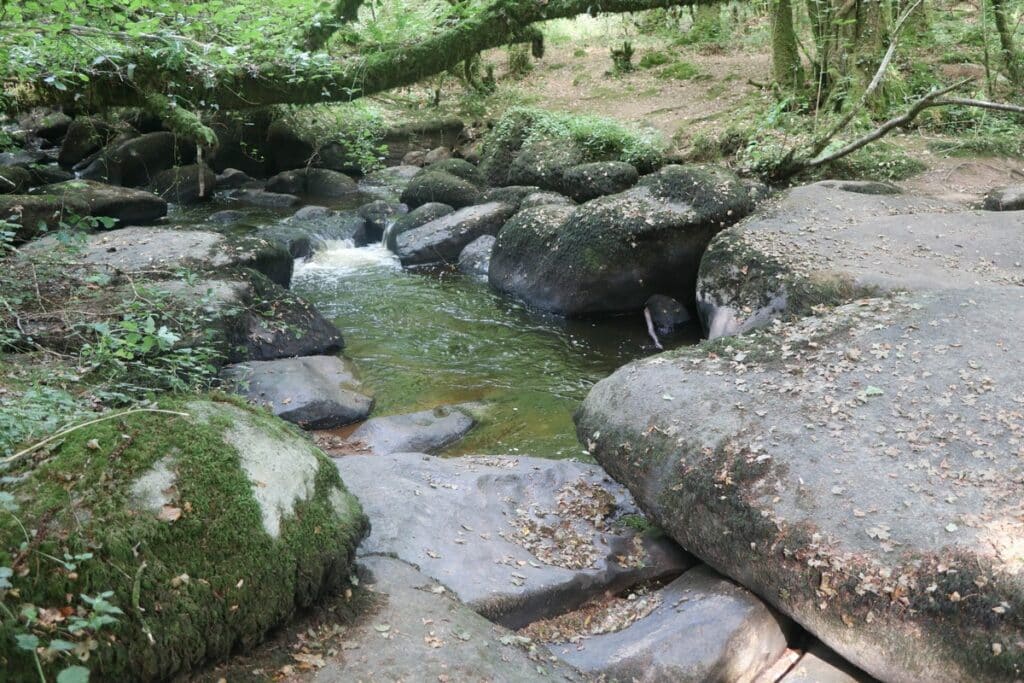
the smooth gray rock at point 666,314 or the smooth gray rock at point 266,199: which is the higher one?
the smooth gray rock at point 266,199

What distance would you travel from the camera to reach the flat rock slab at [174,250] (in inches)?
298

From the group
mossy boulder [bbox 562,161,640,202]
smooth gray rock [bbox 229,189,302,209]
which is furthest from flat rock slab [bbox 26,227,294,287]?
smooth gray rock [bbox 229,189,302,209]

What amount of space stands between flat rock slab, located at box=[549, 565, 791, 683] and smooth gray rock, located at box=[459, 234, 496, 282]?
24.5 ft

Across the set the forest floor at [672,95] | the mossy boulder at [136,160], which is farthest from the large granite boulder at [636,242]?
the mossy boulder at [136,160]

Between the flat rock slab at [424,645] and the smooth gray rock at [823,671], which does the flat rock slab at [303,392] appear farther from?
the smooth gray rock at [823,671]

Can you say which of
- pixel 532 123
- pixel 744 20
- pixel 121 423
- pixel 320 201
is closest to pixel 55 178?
pixel 320 201

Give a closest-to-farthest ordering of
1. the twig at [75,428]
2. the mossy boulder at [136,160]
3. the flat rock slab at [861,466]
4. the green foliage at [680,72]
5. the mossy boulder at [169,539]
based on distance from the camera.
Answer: the mossy boulder at [169,539] → the twig at [75,428] → the flat rock slab at [861,466] → the mossy boulder at [136,160] → the green foliage at [680,72]

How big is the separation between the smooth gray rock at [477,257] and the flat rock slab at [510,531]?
6169 mm

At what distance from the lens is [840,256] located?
7.21 metres

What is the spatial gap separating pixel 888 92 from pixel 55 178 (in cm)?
1496

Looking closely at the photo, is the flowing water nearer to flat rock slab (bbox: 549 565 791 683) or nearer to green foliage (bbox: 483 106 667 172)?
flat rock slab (bbox: 549 565 791 683)

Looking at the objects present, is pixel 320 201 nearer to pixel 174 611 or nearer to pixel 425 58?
pixel 425 58

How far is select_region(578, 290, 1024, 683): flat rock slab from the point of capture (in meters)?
3.50

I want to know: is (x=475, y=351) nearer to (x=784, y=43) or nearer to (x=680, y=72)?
(x=784, y=43)
